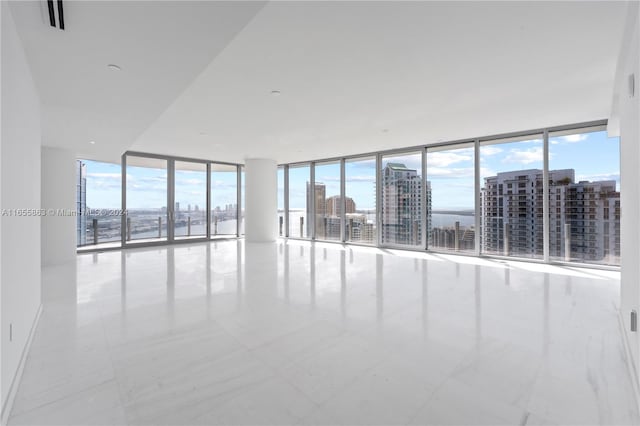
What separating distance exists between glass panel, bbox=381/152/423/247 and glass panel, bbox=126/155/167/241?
6.85 m

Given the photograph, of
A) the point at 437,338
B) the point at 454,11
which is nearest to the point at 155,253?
the point at 437,338

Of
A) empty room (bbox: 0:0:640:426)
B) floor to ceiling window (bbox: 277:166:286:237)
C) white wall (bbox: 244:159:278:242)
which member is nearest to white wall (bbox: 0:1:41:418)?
empty room (bbox: 0:0:640:426)

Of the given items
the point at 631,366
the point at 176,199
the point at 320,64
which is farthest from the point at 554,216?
the point at 176,199

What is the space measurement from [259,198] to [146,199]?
3372 millimetres

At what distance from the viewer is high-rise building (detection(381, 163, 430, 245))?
8258 mm

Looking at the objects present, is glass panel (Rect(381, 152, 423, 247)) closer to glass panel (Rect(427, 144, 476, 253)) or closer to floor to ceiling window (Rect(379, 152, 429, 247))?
floor to ceiling window (Rect(379, 152, 429, 247))

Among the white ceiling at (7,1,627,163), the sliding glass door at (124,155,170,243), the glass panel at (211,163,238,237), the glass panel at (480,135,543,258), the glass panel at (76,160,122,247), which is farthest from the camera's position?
the glass panel at (211,163,238,237)

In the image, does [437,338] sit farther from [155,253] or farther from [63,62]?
[155,253]

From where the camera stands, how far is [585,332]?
9.34 ft

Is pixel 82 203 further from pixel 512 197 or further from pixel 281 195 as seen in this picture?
pixel 512 197

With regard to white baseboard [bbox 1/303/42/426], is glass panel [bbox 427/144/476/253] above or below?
above

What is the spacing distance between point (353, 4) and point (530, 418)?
3.04 metres

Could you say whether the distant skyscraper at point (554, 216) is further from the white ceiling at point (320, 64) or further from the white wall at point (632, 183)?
the white wall at point (632, 183)

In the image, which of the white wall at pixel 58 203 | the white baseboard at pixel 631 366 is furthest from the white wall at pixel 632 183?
the white wall at pixel 58 203
